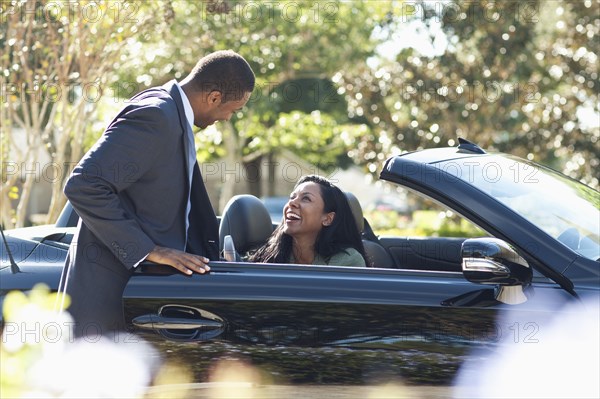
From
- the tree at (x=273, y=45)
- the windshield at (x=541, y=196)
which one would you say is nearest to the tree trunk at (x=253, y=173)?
the tree at (x=273, y=45)

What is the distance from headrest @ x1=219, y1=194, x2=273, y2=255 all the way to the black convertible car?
119 cm

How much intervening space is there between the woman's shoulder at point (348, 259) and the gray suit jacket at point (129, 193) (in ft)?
2.87

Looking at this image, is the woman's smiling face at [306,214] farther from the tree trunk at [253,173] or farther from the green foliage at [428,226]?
the tree trunk at [253,173]

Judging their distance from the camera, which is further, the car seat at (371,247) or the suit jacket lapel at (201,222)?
the car seat at (371,247)

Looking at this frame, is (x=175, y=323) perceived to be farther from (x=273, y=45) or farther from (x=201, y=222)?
(x=273, y=45)

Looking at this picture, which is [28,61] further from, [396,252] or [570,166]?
[570,166]

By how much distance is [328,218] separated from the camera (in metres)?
4.30

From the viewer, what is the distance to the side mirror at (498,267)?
2.95m

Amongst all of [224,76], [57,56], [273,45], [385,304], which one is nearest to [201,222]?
[224,76]

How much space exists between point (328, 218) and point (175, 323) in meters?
1.39

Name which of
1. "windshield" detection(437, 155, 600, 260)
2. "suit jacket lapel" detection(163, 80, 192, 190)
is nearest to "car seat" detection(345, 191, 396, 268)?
"windshield" detection(437, 155, 600, 260)

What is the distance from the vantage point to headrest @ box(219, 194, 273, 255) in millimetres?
4391

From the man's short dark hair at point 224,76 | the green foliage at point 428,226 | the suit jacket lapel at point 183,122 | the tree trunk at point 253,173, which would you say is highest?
the tree trunk at point 253,173

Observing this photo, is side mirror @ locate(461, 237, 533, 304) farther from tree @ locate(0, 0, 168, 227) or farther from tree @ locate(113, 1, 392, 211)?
tree @ locate(113, 1, 392, 211)
